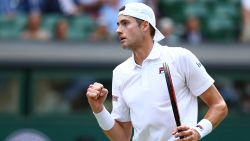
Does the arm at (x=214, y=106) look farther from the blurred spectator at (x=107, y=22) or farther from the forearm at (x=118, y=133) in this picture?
the blurred spectator at (x=107, y=22)

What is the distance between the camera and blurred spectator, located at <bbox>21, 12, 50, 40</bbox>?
1188 centimetres

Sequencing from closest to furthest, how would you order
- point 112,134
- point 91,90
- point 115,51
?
point 91,90 → point 112,134 → point 115,51

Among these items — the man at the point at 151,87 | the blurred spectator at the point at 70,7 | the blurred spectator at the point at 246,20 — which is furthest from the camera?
the blurred spectator at the point at 70,7

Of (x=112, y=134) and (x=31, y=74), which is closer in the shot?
(x=112, y=134)

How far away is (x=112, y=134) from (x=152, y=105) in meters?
0.48

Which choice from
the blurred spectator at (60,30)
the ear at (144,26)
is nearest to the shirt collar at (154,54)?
the ear at (144,26)

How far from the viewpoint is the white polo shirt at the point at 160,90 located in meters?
5.78

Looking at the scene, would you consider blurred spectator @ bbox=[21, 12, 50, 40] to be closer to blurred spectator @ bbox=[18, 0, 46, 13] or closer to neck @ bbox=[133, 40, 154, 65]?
blurred spectator @ bbox=[18, 0, 46, 13]

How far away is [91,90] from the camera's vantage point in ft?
18.6

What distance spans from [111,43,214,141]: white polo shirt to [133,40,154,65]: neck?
33 mm

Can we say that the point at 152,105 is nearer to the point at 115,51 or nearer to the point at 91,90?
the point at 91,90

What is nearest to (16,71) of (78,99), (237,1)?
(78,99)

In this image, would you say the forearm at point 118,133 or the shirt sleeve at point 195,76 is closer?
the shirt sleeve at point 195,76

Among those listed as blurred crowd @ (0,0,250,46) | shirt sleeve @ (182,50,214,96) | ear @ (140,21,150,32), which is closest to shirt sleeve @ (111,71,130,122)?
ear @ (140,21,150,32)
